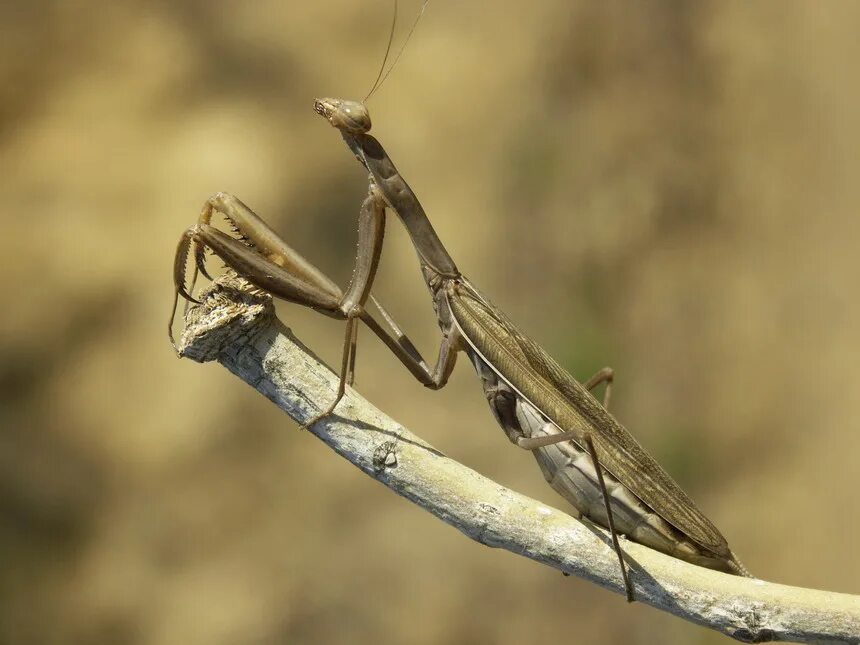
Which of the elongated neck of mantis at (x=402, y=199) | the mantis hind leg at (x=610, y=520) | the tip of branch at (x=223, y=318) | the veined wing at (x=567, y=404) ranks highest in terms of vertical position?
the elongated neck of mantis at (x=402, y=199)

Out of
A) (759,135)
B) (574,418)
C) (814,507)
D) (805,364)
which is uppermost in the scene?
(759,135)

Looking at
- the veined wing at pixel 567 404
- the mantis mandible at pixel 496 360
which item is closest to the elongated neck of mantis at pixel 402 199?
the mantis mandible at pixel 496 360

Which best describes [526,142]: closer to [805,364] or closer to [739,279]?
[739,279]

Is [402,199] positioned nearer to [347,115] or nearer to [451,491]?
[347,115]

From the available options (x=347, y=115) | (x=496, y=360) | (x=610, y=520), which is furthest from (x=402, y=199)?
(x=610, y=520)

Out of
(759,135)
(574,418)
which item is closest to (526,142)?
(759,135)

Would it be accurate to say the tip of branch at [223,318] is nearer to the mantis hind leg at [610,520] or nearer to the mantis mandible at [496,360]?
the mantis mandible at [496,360]

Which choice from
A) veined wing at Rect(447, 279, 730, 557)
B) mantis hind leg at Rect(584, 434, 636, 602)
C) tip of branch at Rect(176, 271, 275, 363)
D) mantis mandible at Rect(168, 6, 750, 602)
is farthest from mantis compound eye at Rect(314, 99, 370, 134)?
mantis hind leg at Rect(584, 434, 636, 602)
